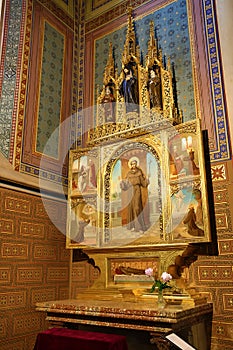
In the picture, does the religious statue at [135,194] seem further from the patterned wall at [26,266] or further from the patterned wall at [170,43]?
the patterned wall at [26,266]

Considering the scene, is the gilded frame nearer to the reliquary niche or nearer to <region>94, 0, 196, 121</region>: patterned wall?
the reliquary niche

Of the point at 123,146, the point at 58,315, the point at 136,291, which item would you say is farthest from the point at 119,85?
the point at 58,315

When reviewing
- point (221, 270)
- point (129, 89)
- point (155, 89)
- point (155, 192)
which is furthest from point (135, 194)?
point (129, 89)

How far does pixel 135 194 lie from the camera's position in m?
5.66

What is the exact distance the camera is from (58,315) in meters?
4.97

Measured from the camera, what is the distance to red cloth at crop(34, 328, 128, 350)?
3.88 metres

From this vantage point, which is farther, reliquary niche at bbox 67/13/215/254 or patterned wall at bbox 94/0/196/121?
patterned wall at bbox 94/0/196/121

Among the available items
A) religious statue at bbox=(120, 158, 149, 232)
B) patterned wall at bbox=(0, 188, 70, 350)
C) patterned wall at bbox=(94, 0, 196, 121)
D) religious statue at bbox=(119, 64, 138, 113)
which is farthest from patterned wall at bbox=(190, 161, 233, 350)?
patterned wall at bbox=(0, 188, 70, 350)

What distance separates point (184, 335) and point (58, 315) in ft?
5.80

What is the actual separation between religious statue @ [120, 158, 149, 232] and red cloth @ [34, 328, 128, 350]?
1811 mm

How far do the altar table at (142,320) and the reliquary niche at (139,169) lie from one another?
3.12 feet

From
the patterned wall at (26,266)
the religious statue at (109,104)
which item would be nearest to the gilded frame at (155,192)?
the patterned wall at (26,266)

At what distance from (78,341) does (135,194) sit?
240 cm

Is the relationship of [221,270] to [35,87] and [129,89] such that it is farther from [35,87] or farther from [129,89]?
[35,87]
